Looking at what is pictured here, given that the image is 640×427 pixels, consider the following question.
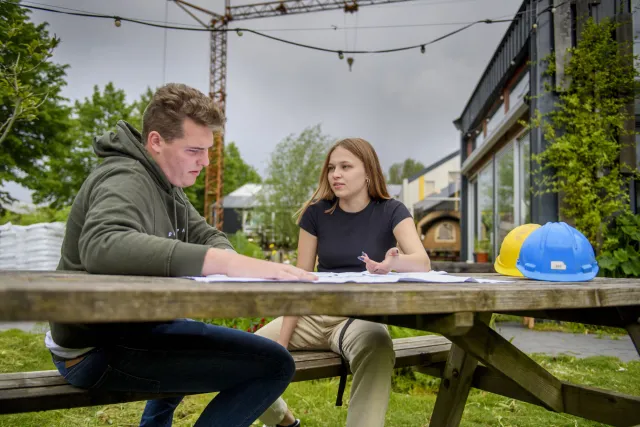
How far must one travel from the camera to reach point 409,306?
119 cm

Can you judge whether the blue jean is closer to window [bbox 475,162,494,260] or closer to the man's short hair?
the man's short hair

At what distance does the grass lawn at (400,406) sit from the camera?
10.2ft

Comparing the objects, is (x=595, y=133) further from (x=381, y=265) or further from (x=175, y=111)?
(x=175, y=111)

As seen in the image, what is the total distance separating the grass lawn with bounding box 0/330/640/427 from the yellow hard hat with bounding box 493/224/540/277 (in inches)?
43.3

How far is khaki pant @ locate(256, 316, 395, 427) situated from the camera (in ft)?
6.04

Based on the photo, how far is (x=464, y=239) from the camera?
611 inches

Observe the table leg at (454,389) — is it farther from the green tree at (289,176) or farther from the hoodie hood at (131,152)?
the green tree at (289,176)

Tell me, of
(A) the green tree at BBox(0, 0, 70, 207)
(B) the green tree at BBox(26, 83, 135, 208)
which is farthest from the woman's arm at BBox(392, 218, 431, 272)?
(B) the green tree at BBox(26, 83, 135, 208)

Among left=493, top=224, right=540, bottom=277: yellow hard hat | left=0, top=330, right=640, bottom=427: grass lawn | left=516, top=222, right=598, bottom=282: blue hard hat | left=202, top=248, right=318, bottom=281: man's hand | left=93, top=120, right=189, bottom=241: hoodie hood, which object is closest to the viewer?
left=202, top=248, right=318, bottom=281: man's hand

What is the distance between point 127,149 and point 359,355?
105cm

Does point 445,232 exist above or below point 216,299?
above

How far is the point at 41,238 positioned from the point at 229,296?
336 inches

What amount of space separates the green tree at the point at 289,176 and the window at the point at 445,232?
9.06 metres

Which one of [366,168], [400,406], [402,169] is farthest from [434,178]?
[366,168]
